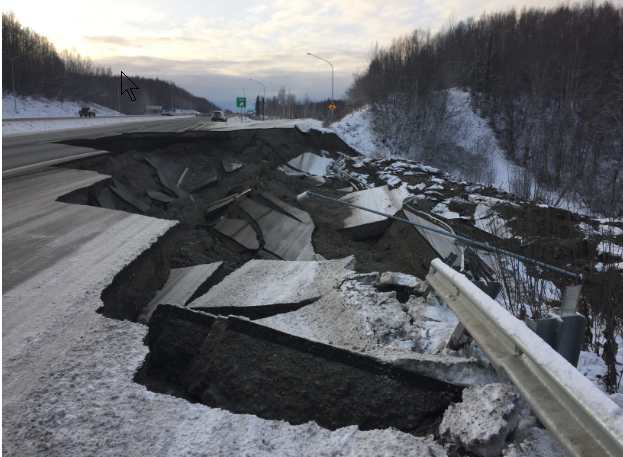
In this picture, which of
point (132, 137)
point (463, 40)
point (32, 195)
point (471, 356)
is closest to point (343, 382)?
point (471, 356)

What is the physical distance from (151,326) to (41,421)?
1157mm

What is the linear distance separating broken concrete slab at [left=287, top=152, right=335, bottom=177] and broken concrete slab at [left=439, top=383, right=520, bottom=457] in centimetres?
1554

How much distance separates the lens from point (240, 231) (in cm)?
843

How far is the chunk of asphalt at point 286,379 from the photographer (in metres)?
2.39

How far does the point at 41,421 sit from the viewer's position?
2.10 meters

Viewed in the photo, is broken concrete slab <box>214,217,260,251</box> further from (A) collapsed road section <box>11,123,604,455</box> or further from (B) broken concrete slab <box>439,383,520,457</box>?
(B) broken concrete slab <box>439,383,520,457</box>

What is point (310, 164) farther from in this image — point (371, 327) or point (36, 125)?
point (36, 125)

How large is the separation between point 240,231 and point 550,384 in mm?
6991

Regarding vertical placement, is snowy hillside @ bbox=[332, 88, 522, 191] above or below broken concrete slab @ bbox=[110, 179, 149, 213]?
above

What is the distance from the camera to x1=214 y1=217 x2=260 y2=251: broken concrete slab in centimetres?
803

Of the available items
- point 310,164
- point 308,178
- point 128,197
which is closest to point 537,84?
point 310,164

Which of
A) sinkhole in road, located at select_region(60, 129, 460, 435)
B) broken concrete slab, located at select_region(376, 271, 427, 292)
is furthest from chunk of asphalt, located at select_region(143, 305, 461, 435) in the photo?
broken concrete slab, located at select_region(376, 271, 427, 292)

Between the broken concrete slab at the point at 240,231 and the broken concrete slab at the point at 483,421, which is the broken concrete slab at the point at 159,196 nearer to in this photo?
the broken concrete slab at the point at 240,231

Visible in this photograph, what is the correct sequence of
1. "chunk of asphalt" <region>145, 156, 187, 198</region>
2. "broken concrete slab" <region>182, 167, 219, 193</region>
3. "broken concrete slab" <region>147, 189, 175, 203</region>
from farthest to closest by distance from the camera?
1. "broken concrete slab" <region>182, 167, 219, 193</region>
2. "chunk of asphalt" <region>145, 156, 187, 198</region>
3. "broken concrete slab" <region>147, 189, 175, 203</region>
